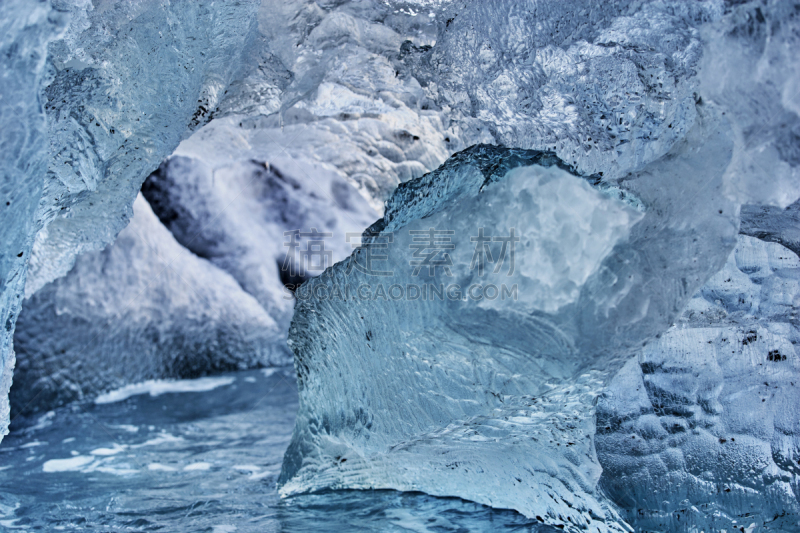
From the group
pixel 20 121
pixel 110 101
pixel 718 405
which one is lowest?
pixel 718 405

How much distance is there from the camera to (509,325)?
5.03 feet

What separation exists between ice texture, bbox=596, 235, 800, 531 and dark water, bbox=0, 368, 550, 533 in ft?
1.34

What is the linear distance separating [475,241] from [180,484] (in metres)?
1.55

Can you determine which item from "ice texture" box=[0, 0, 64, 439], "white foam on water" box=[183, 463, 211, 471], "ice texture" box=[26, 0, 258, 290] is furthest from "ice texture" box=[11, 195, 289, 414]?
"ice texture" box=[0, 0, 64, 439]

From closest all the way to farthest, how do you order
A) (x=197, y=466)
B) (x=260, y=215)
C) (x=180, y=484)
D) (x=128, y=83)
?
1. (x=128, y=83)
2. (x=180, y=484)
3. (x=197, y=466)
4. (x=260, y=215)

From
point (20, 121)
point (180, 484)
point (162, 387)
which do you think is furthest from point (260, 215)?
point (20, 121)

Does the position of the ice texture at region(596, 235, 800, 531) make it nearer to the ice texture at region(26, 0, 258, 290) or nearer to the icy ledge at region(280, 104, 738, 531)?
the icy ledge at region(280, 104, 738, 531)

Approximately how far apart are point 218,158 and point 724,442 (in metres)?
2.32

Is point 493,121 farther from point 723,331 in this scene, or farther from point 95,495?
point 95,495

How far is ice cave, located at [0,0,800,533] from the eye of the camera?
4.85 feet

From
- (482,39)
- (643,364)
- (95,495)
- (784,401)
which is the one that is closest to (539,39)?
(482,39)

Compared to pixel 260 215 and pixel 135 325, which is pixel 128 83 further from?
pixel 260 215

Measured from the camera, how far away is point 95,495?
2.24 m

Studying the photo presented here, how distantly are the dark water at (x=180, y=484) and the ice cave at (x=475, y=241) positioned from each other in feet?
0.06
